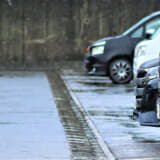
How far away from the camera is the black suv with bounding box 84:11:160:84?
18500mm

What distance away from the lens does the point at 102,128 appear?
10219 mm

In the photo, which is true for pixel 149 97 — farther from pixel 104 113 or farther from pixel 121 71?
pixel 121 71

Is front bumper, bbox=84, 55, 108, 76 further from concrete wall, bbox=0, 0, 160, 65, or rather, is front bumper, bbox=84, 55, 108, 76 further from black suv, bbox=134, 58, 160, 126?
black suv, bbox=134, 58, 160, 126

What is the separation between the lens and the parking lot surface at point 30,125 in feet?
26.4

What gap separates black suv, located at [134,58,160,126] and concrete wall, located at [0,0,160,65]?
60.9ft

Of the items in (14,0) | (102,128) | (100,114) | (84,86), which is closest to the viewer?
(102,128)

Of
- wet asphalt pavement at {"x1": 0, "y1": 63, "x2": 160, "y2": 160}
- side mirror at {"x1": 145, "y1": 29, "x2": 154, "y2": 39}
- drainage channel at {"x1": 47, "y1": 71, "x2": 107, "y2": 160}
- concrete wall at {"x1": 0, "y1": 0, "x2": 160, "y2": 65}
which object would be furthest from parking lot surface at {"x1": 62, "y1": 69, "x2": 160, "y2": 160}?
concrete wall at {"x1": 0, "y1": 0, "x2": 160, "y2": 65}

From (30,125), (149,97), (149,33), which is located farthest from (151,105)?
(149,33)

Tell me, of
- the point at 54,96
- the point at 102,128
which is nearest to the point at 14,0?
the point at 54,96

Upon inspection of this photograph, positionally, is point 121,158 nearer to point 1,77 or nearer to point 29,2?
point 1,77

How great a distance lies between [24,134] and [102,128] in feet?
4.33

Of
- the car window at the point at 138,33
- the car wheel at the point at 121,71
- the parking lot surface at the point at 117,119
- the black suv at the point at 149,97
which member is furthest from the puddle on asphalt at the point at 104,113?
the car window at the point at 138,33

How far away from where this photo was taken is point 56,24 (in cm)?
2786

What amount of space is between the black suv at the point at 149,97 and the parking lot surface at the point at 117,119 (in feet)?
1.16
